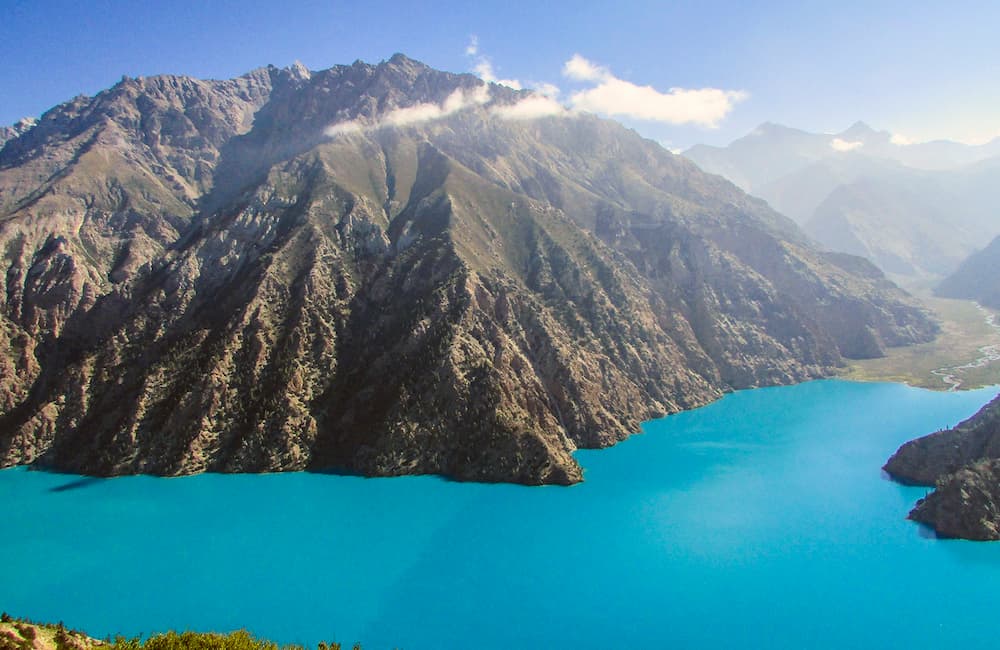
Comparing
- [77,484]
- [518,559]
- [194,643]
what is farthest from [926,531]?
[77,484]

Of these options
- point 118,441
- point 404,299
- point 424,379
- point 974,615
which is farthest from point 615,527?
point 118,441

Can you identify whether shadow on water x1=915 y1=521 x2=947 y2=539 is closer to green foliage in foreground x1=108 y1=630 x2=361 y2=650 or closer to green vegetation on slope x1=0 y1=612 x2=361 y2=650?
green vegetation on slope x1=0 y1=612 x2=361 y2=650

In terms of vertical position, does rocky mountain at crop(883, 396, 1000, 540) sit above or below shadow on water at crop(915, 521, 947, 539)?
above

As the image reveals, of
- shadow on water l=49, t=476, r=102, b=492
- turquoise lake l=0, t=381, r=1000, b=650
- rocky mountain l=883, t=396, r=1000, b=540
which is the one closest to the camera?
turquoise lake l=0, t=381, r=1000, b=650

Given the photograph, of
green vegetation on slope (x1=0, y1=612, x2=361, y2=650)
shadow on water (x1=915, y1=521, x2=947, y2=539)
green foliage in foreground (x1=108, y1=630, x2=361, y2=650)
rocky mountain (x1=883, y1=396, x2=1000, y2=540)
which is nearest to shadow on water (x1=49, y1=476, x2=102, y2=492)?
green vegetation on slope (x1=0, y1=612, x2=361, y2=650)

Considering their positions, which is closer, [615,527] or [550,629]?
[550,629]

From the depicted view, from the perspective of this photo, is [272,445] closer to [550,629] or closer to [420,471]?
[420,471]
